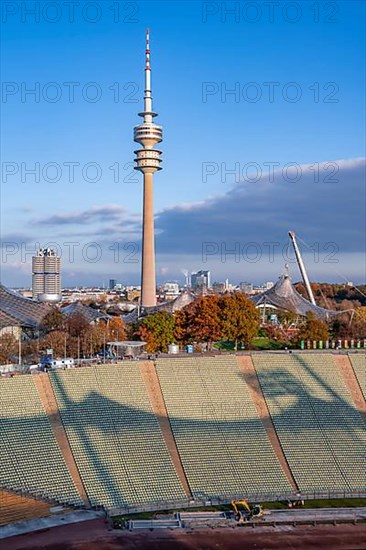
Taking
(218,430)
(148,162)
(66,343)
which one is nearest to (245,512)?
(218,430)

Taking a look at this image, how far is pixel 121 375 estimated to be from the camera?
40625 mm

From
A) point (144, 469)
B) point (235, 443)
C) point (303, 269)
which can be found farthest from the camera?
point (303, 269)

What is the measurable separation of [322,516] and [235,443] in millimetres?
7661

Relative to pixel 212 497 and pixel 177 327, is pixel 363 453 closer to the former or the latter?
pixel 212 497

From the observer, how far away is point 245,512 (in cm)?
3036

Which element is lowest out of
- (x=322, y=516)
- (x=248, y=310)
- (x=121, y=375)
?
(x=322, y=516)

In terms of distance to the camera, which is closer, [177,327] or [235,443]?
[235,443]

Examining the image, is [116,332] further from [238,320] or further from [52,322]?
[238,320]

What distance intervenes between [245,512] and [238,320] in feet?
87.8

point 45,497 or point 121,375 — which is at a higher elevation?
point 121,375

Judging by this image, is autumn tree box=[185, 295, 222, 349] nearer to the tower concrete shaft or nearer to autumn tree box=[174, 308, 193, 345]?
autumn tree box=[174, 308, 193, 345]

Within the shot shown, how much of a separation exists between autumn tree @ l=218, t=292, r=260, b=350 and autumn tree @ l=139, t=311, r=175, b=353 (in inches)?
193

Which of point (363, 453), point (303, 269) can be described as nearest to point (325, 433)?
point (363, 453)

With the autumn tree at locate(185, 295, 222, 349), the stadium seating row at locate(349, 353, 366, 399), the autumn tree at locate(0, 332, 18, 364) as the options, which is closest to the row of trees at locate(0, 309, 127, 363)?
the autumn tree at locate(0, 332, 18, 364)
